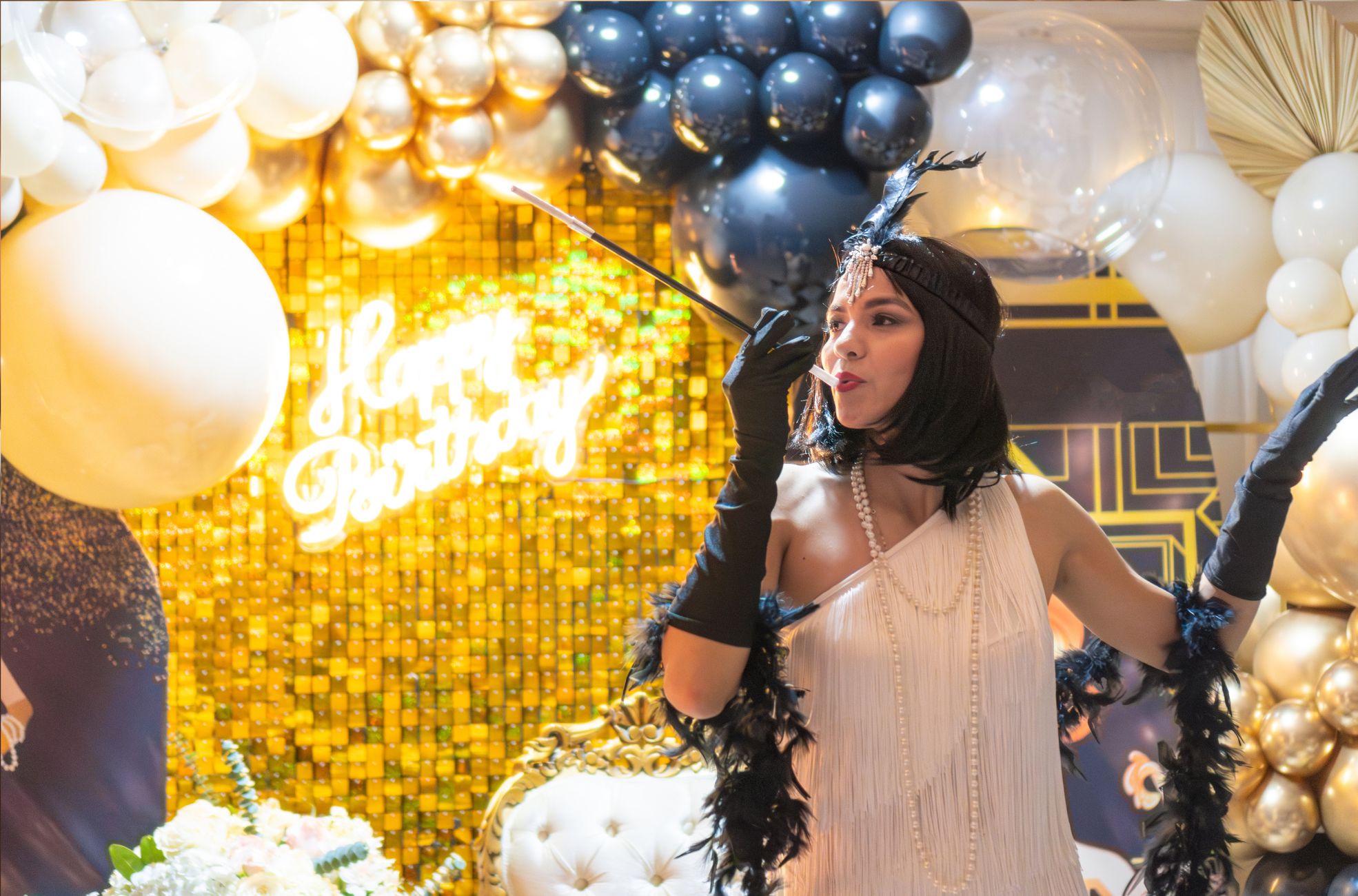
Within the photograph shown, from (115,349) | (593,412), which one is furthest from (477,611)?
(115,349)

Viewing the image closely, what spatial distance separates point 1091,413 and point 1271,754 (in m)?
0.94

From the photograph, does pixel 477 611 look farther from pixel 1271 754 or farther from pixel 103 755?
pixel 1271 754

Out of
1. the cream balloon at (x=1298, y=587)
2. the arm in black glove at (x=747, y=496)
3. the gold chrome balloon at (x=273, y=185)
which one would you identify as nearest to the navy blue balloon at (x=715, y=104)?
the gold chrome balloon at (x=273, y=185)

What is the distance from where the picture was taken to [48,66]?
1.78 metres

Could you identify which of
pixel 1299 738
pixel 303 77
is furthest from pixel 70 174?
pixel 1299 738

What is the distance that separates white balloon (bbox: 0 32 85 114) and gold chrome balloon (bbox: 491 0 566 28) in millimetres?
939

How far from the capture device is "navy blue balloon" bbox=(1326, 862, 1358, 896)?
221 centimetres

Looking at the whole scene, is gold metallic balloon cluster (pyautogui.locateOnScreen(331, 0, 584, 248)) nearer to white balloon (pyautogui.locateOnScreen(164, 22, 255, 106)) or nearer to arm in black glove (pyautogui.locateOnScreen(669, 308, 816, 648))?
white balloon (pyautogui.locateOnScreen(164, 22, 255, 106))

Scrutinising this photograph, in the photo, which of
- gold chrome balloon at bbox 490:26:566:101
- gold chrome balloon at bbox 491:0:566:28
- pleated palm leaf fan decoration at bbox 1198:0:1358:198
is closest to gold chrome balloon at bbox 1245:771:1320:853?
pleated palm leaf fan decoration at bbox 1198:0:1358:198

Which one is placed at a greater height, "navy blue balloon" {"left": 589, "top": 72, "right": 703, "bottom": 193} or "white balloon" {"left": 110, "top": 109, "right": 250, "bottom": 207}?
"navy blue balloon" {"left": 589, "top": 72, "right": 703, "bottom": 193}

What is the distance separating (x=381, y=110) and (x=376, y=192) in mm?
200

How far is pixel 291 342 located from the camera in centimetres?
295

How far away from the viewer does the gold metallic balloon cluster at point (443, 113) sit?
2.41 m

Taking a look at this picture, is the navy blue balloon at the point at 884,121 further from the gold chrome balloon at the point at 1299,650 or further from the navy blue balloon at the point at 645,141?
the gold chrome balloon at the point at 1299,650
